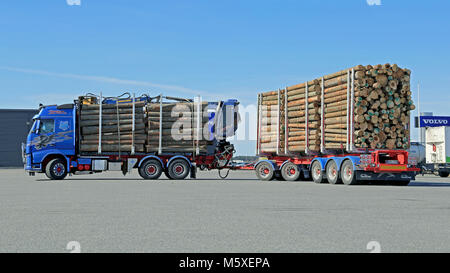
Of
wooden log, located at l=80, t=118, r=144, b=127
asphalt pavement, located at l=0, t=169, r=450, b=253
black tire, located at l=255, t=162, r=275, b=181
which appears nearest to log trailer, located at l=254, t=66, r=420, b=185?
black tire, located at l=255, t=162, r=275, b=181

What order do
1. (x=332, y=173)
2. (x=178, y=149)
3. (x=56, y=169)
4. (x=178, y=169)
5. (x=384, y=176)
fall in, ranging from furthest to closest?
1. (x=178, y=149)
2. (x=178, y=169)
3. (x=56, y=169)
4. (x=332, y=173)
5. (x=384, y=176)

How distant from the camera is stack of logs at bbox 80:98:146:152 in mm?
28266

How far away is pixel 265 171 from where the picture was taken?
93.2ft

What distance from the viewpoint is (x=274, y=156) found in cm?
2912

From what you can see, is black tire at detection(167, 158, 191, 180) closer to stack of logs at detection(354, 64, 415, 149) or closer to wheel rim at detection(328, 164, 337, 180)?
wheel rim at detection(328, 164, 337, 180)

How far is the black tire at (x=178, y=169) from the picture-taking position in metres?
28.2

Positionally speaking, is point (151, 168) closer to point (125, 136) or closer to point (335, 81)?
point (125, 136)

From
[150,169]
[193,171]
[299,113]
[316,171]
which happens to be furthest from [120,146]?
[316,171]

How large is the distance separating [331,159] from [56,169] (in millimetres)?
13057

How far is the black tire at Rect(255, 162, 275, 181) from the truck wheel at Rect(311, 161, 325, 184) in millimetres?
2976

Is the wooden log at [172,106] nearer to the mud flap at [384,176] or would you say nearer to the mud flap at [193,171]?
the mud flap at [193,171]

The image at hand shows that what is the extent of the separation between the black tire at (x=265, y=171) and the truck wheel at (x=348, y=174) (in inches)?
221

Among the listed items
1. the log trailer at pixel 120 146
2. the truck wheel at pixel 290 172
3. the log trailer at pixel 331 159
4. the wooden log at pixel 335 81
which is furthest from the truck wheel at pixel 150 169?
the wooden log at pixel 335 81
